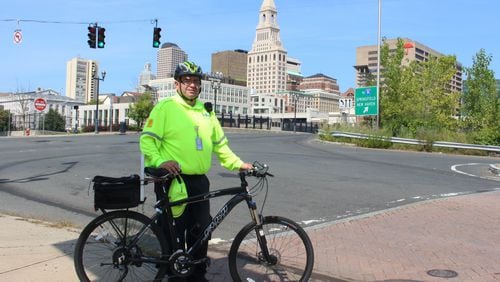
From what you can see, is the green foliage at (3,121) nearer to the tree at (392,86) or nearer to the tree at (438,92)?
the tree at (392,86)

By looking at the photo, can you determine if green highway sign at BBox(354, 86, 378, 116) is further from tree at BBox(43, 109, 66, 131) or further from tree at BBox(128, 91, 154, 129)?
tree at BBox(43, 109, 66, 131)

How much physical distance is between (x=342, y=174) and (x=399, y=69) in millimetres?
26976

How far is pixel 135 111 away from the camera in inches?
2680

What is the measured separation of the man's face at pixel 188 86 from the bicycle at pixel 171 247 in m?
0.73

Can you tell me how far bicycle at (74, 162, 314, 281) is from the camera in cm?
446

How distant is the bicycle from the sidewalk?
55 cm

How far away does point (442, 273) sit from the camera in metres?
5.45

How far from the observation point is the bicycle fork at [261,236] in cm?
453

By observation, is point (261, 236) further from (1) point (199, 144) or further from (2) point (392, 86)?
(2) point (392, 86)

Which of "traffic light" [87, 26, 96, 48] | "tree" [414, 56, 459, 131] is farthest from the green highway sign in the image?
"traffic light" [87, 26, 96, 48]

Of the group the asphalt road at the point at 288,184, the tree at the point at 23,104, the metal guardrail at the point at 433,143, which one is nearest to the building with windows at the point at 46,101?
the tree at the point at 23,104

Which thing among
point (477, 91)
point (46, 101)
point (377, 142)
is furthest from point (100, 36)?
point (46, 101)

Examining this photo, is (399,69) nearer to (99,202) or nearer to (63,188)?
(63,188)

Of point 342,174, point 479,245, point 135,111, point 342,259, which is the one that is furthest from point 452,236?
point 135,111
